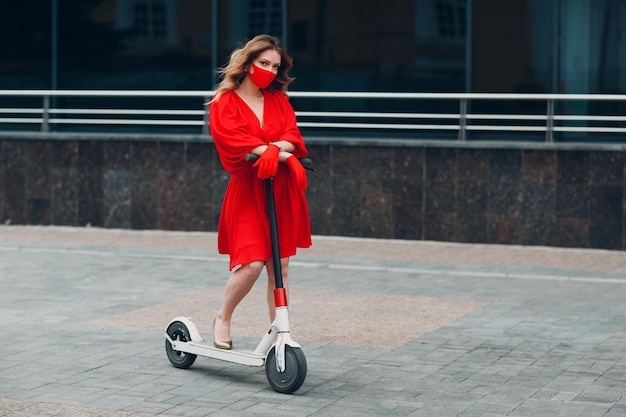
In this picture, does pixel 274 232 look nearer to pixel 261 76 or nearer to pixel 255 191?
pixel 255 191

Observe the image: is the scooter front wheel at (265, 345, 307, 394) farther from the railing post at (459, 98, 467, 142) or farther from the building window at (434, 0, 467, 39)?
the building window at (434, 0, 467, 39)

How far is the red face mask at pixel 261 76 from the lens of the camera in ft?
23.5

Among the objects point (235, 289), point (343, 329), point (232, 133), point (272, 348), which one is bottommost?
point (343, 329)

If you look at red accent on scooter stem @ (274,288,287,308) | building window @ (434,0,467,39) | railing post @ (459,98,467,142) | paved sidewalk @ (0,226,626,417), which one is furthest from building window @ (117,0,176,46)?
red accent on scooter stem @ (274,288,287,308)

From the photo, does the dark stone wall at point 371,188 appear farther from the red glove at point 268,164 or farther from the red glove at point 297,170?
the red glove at point 268,164

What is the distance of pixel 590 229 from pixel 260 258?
23.3 feet

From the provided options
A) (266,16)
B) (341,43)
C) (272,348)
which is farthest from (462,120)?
(272,348)

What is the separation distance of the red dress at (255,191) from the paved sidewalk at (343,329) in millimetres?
749

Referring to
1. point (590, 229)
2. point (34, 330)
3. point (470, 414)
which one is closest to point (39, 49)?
point (590, 229)

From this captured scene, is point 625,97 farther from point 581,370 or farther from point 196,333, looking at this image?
point 196,333

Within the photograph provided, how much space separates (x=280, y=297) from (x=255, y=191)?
0.64 m

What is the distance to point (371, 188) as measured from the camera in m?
14.5

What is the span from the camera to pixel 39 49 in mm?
19359

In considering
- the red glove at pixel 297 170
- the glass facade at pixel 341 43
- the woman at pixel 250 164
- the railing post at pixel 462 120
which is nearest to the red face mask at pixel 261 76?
the woman at pixel 250 164
